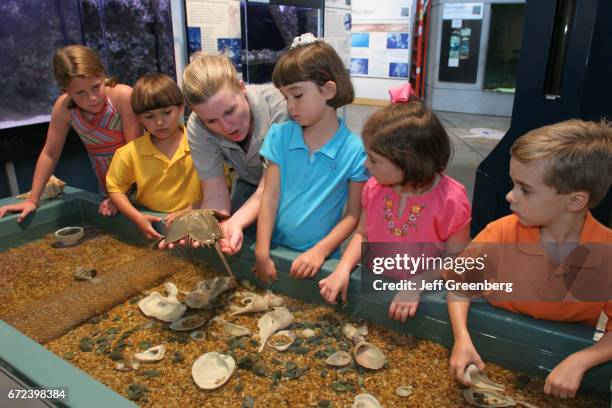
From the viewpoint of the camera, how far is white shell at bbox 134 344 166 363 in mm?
1407

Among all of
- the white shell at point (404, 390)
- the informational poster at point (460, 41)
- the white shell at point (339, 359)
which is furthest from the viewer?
the informational poster at point (460, 41)

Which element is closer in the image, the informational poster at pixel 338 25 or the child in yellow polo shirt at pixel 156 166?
the child in yellow polo shirt at pixel 156 166

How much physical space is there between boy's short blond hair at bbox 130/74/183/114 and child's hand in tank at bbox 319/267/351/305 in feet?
3.48

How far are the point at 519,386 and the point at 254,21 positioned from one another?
3.33m

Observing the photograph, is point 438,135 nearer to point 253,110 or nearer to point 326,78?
point 326,78

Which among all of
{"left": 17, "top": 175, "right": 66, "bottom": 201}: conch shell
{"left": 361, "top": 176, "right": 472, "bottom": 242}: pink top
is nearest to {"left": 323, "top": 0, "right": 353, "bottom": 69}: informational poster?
{"left": 17, "top": 175, "right": 66, "bottom": 201}: conch shell

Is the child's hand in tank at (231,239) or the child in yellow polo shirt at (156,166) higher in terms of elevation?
the child in yellow polo shirt at (156,166)

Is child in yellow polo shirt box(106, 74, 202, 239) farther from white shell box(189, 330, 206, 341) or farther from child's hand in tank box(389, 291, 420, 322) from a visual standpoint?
child's hand in tank box(389, 291, 420, 322)

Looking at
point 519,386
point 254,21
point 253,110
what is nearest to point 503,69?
point 254,21

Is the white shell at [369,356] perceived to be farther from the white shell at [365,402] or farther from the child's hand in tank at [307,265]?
the child's hand in tank at [307,265]

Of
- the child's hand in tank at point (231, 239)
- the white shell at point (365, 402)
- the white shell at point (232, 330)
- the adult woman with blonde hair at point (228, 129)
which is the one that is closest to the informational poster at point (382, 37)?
the adult woman with blonde hair at point (228, 129)

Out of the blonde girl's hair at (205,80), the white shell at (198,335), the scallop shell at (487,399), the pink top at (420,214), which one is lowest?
the white shell at (198,335)

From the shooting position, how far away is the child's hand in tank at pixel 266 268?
170 centimetres

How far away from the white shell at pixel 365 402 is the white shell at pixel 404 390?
0.07m
